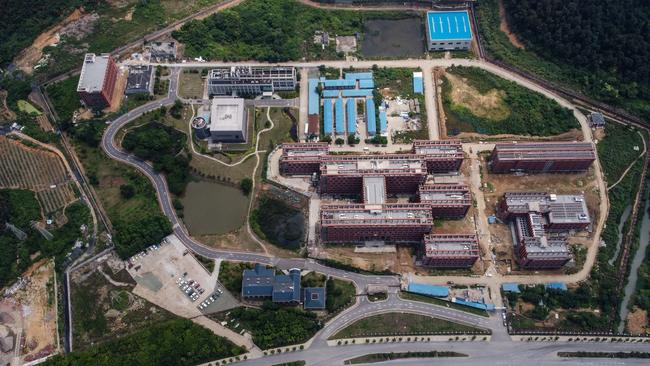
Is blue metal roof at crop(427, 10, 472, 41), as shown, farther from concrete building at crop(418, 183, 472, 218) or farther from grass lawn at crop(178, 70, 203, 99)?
grass lawn at crop(178, 70, 203, 99)

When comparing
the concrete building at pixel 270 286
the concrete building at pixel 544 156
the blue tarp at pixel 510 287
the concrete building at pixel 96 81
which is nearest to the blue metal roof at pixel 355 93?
the concrete building at pixel 544 156

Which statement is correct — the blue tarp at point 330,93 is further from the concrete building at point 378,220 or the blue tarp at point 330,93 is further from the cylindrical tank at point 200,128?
the concrete building at point 378,220

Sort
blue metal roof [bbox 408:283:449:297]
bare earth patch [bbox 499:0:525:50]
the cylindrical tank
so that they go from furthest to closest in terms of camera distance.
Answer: bare earth patch [bbox 499:0:525:50] < the cylindrical tank < blue metal roof [bbox 408:283:449:297]

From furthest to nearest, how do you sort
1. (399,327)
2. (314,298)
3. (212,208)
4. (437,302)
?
(212,208), (437,302), (314,298), (399,327)

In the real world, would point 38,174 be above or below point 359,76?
below

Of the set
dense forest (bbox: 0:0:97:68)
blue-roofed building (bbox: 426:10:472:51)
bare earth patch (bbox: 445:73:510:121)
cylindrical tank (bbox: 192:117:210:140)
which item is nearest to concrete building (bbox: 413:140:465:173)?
bare earth patch (bbox: 445:73:510:121)

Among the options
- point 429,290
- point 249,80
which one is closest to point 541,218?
point 429,290

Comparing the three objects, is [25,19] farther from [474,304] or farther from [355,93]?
[474,304]

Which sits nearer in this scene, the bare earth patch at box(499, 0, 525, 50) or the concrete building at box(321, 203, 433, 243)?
the concrete building at box(321, 203, 433, 243)
